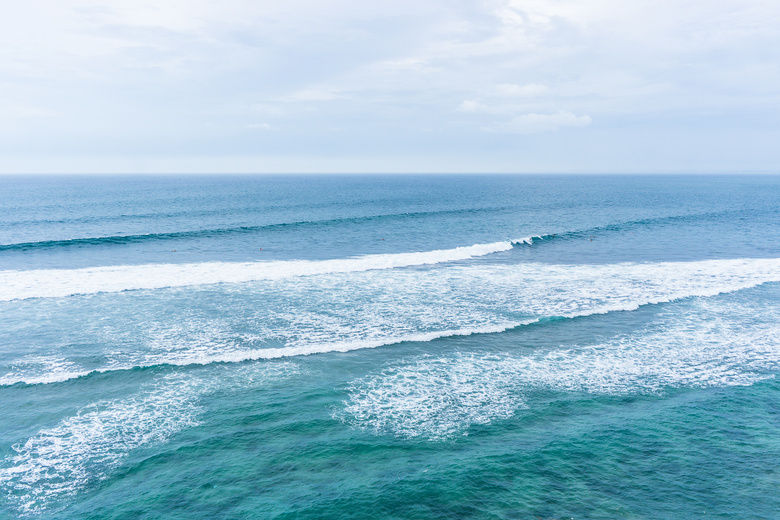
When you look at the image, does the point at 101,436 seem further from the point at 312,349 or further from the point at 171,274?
the point at 171,274

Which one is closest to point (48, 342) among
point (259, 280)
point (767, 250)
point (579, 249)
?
point (259, 280)

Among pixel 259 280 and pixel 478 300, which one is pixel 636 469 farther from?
pixel 259 280

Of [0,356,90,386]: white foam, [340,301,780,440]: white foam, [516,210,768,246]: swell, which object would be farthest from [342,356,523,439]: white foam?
[516,210,768,246]: swell

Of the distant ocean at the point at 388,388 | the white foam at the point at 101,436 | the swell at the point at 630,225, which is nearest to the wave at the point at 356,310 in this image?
the distant ocean at the point at 388,388

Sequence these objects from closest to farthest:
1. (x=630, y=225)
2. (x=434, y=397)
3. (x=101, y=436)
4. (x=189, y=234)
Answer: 1. (x=101, y=436)
2. (x=434, y=397)
3. (x=189, y=234)
4. (x=630, y=225)

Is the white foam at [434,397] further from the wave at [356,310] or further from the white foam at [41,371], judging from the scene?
the white foam at [41,371]

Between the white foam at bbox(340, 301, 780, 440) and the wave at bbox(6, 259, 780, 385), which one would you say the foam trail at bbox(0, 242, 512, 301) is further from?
the white foam at bbox(340, 301, 780, 440)

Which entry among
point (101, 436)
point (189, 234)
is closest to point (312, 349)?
point (101, 436)
